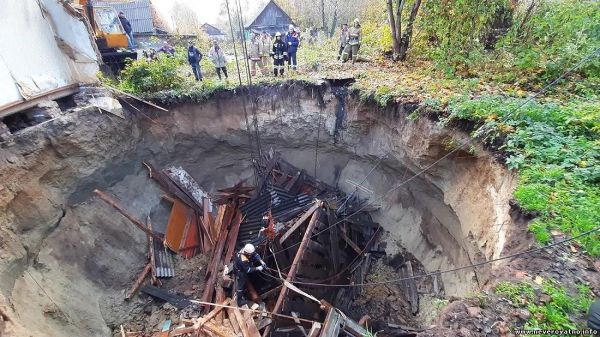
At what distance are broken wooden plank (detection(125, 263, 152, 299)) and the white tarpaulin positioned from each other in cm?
436

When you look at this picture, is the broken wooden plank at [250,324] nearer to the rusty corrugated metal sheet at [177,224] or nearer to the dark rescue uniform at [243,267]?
the dark rescue uniform at [243,267]

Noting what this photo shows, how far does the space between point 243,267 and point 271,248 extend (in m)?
0.68

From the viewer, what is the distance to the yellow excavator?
10930mm

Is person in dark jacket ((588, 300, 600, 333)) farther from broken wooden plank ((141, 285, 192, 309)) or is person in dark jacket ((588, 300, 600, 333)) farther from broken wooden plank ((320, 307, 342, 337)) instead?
broken wooden plank ((141, 285, 192, 309))

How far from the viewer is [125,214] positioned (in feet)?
25.4

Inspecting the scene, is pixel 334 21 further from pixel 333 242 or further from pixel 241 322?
pixel 241 322

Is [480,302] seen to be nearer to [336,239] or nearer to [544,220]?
[544,220]

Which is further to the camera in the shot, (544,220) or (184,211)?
(184,211)

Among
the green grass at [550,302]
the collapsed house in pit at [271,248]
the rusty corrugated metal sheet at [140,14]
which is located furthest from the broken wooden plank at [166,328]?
the rusty corrugated metal sheet at [140,14]

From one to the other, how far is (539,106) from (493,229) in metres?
2.37

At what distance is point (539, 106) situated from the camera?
5281mm

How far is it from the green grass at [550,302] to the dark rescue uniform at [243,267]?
Result: 3.92 meters

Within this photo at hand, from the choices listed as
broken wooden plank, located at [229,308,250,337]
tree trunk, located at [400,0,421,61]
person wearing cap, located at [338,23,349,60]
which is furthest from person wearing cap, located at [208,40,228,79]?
broken wooden plank, located at [229,308,250,337]

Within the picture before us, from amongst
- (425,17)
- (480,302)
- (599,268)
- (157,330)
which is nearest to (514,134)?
(599,268)
